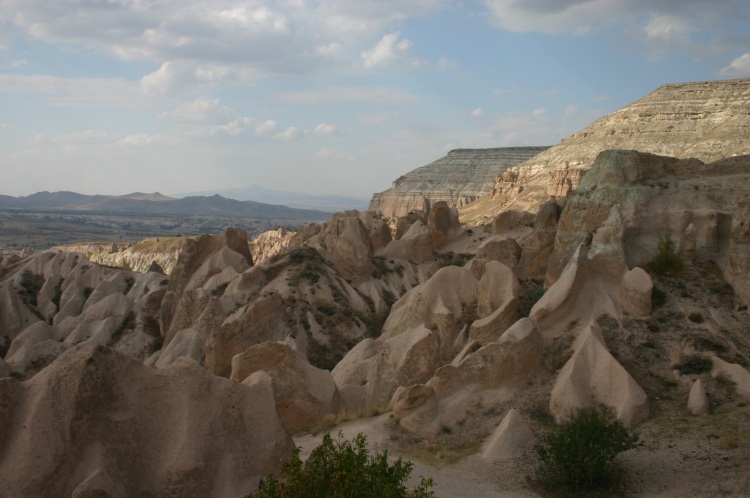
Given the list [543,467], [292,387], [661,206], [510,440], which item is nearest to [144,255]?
Answer: [292,387]

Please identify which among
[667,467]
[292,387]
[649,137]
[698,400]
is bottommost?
[667,467]

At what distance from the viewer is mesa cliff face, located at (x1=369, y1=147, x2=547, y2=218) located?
116812 mm

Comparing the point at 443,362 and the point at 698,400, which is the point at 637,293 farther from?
the point at 443,362

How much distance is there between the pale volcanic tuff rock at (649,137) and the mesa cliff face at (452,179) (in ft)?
79.3

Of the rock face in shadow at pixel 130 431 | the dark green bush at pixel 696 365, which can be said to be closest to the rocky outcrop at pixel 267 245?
the dark green bush at pixel 696 365

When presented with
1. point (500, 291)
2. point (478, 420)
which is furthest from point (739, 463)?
point (500, 291)

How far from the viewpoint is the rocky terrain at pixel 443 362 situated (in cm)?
1173

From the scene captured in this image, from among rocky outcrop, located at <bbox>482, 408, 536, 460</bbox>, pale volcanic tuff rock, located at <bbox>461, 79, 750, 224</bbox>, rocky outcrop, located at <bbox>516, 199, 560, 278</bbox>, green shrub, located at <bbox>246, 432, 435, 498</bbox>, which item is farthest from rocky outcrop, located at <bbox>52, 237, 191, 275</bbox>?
green shrub, located at <bbox>246, 432, 435, 498</bbox>

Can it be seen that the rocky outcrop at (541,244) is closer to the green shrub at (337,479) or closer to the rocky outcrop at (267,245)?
the green shrub at (337,479)

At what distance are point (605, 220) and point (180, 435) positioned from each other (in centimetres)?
1503

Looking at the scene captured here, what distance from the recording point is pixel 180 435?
479 inches

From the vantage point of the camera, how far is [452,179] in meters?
125

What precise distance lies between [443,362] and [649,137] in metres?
66.3

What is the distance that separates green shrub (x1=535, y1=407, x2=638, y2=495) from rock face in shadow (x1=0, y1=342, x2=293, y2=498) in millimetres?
4977
